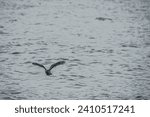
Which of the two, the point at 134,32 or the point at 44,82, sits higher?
the point at 134,32

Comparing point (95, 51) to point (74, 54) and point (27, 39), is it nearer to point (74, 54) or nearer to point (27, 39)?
point (74, 54)

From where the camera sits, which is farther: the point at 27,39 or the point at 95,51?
the point at 27,39

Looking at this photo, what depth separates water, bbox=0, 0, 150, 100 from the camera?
15.2m

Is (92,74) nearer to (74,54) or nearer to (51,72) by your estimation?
(51,72)

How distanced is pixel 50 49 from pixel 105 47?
156 inches

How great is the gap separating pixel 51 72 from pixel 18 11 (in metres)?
22.2

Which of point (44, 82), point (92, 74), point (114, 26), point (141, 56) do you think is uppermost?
point (114, 26)

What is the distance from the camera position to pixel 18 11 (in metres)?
37.6

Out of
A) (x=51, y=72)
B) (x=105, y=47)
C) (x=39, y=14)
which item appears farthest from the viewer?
(x=39, y=14)

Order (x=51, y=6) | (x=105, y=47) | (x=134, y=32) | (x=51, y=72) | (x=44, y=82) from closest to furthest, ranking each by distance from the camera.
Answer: (x=44, y=82) < (x=51, y=72) < (x=105, y=47) < (x=134, y=32) < (x=51, y=6)

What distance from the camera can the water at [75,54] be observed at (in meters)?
15.2

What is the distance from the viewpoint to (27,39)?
25.0 m

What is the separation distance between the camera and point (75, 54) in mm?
20828

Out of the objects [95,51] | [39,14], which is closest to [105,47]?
A: [95,51]
